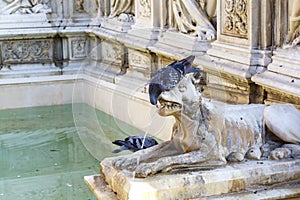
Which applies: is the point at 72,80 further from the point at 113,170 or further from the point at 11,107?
the point at 113,170

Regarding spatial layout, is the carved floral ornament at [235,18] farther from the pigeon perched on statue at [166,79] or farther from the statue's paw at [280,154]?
the pigeon perched on statue at [166,79]

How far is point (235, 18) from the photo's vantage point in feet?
17.7

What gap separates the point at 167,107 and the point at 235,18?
2363 millimetres

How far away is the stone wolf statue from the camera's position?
10.6ft

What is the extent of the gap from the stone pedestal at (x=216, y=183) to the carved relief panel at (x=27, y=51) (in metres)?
5.34

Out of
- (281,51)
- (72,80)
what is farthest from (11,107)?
(281,51)

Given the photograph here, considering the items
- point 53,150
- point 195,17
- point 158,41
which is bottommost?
point 53,150

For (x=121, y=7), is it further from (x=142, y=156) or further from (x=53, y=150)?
(x=142, y=156)

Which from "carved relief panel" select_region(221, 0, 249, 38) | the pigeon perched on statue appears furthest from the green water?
"carved relief panel" select_region(221, 0, 249, 38)

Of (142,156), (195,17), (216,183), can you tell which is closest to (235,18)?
(195,17)

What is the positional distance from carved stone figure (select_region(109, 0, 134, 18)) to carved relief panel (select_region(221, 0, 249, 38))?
2492 millimetres

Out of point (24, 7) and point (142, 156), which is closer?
point (142, 156)

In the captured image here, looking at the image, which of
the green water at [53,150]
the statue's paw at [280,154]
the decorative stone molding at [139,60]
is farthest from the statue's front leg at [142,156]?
the decorative stone molding at [139,60]

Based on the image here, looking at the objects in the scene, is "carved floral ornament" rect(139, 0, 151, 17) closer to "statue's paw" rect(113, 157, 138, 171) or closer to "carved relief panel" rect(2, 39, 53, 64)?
"carved relief panel" rect(2, 39, 53, 64)
